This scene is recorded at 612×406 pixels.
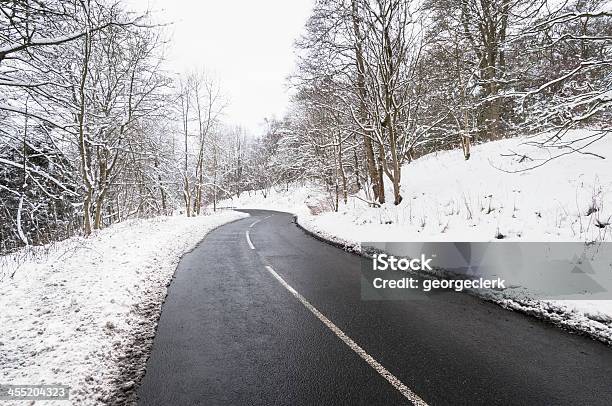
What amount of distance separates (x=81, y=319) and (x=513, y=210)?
9517mm

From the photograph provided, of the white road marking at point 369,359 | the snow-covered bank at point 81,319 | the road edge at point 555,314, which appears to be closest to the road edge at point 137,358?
the snow-covered bank at point 81,319

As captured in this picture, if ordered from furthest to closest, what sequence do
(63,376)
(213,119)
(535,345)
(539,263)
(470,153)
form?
1. (213,119)
2. (470,153)
3. (539,263)
4. (535,345)
5. (63,376)

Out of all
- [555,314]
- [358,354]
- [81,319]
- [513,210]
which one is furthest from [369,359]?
[513,210]

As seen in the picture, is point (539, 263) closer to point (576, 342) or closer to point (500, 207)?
point (576, 342)

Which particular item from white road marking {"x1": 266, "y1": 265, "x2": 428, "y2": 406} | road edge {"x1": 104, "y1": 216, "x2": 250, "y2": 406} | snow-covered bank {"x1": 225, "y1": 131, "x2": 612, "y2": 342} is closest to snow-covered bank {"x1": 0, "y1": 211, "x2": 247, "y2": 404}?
road edge {"x1": 104, "y1": 216, "x2": 250, "y2": 406}

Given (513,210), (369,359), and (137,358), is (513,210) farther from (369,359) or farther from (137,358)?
(137,358)

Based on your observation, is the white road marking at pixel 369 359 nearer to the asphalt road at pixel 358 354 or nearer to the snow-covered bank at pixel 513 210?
the asphalt road at pixel 358 354

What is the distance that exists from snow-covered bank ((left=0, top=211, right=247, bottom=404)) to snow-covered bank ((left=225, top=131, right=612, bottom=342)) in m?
5.65

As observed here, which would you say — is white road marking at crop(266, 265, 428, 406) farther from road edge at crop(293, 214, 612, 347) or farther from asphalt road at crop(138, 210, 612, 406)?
road edge at crop(293, 214, 612, 347)

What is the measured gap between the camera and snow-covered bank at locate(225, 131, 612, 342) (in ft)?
17.5

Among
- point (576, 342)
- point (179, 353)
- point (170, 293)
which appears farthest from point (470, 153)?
point (179, 353)

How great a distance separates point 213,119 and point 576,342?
1152 inches

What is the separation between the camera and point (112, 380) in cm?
354

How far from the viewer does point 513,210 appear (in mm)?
8789
